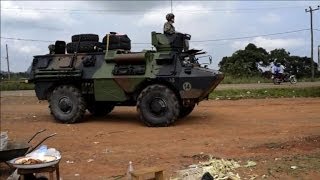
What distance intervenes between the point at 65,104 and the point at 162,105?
3115 mm

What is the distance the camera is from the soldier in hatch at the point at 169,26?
1362 cm

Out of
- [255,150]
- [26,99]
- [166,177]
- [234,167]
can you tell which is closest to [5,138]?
[166,177]

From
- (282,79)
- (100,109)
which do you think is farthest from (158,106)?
(282,79)

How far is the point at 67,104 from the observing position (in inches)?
566

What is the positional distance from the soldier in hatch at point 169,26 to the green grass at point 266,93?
24.2 feet

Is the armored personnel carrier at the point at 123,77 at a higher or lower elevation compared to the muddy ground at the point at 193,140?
higher

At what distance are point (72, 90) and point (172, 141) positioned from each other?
15.5ft

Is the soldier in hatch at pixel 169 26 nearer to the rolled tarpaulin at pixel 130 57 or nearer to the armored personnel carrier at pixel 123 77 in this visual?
the armored personnel carrier at pixel 123 77

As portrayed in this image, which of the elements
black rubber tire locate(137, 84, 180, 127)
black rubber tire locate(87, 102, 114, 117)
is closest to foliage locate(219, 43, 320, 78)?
black rubber tire locate(87, 102, 114, 117)

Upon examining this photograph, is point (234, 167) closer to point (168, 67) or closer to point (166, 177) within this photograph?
point (166, 177)

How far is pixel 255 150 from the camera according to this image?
9.18 m

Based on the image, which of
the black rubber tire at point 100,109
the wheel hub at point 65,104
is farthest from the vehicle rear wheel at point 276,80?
the wheel hub at point 65,104

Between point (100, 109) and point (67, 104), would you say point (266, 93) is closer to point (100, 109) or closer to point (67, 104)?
point (100, 109)

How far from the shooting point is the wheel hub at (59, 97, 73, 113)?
47.1ft
